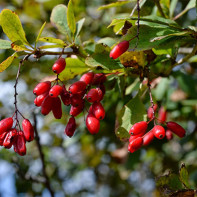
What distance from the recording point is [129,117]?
1.25 metres

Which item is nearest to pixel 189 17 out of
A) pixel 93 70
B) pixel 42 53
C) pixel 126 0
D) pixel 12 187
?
pixel 126 0

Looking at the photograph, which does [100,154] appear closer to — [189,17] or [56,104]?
[189,17]

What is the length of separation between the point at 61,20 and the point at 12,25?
292mm

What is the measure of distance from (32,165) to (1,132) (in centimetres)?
259

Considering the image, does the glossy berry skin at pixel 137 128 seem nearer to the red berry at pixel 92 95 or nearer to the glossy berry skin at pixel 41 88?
the red berry at pixel 92 95

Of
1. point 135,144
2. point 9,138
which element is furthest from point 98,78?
point 9,138

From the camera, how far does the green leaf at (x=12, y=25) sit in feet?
3.69

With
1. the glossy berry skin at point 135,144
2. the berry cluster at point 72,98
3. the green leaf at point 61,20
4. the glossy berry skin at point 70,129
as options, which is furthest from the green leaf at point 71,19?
the glossy berry skin at point 135,144

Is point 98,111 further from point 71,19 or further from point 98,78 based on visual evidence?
point 71,19

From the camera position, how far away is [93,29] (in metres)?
2.99

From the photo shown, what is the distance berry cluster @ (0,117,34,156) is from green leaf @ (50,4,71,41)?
46 centimetres

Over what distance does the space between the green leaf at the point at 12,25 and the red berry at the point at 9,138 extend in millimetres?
364

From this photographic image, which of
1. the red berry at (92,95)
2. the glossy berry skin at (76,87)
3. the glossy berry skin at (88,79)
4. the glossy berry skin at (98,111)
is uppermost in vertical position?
the glossy berry skin at (76,87)

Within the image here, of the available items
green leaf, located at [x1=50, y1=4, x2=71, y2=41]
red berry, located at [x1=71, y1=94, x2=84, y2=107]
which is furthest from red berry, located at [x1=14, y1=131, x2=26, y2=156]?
green leaf, located at [x1=50, y1=4, x2=71, y2=41]
